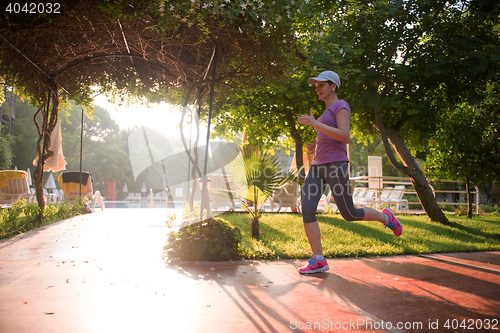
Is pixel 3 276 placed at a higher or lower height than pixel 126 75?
lower

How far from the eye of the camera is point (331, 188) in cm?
341

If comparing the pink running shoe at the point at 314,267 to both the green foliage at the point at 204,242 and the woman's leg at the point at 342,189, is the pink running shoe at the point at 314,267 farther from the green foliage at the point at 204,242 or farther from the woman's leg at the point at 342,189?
the green foliage at the point at 204,242

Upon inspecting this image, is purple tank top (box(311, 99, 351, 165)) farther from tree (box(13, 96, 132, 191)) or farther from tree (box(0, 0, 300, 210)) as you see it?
tree (box(13, 96, 132, 191))

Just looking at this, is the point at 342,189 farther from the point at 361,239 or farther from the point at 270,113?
the point at 270,113

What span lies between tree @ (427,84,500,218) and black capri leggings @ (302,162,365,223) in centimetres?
772

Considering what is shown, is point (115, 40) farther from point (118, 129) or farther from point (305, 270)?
point (118, 129)

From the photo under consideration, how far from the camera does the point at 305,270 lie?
3.56 meters

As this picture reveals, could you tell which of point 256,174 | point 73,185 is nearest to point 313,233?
point 256,174

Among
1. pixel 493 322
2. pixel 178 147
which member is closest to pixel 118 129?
pixel 178 147

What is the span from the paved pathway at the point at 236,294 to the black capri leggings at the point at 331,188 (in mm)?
671

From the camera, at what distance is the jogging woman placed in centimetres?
333

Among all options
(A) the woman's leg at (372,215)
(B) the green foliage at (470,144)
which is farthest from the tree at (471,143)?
(A) the woman's leg at (372,215)

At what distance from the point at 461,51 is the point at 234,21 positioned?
6.51m

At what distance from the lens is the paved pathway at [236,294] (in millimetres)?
2113
